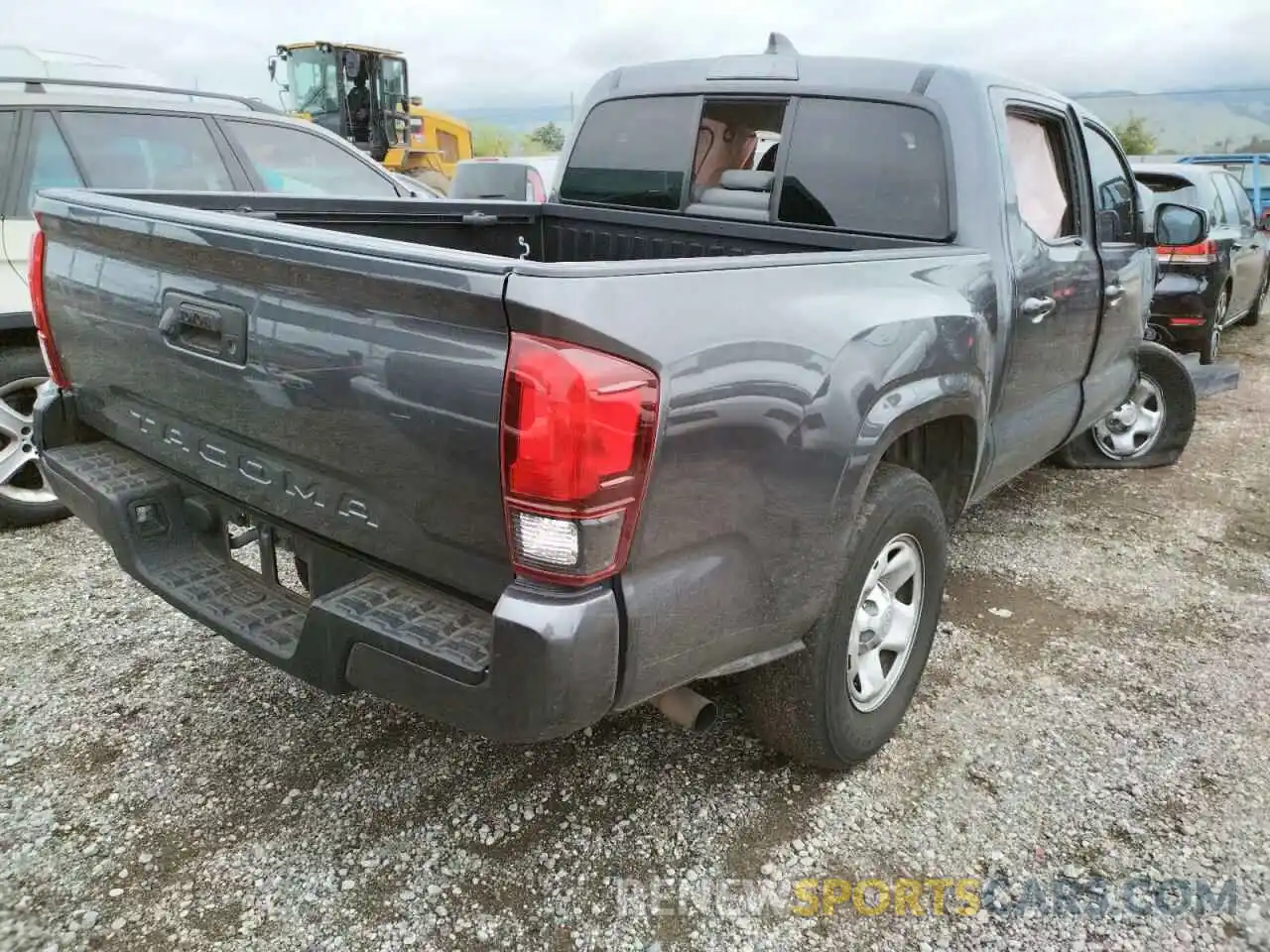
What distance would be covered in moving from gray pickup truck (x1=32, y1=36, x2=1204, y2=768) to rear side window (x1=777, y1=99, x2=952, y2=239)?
1 cm

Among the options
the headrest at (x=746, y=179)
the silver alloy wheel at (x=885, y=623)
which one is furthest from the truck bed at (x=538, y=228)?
the silver alloy wheel at (x=885, y=623)

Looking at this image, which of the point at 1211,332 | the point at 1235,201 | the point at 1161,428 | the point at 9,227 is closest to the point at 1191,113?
the point at 1235,201

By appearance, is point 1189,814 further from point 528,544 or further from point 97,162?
point 97,162

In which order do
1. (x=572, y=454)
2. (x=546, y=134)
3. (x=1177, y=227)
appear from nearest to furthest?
1. (x=572, y=454)
2. (x=1177, y=227)
3. (x=546, y=134)

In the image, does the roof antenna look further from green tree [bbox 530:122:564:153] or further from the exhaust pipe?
green tree [bbox 530:122:564:153]

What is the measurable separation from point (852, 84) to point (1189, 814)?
2.43 m

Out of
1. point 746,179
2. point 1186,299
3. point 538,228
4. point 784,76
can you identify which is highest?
point 784,76

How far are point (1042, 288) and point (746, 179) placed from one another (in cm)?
110

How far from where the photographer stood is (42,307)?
2748mm

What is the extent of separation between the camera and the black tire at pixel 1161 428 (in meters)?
5.31

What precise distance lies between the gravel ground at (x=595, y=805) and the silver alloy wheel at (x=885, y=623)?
0.26 m

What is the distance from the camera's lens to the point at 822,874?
7.77 ft

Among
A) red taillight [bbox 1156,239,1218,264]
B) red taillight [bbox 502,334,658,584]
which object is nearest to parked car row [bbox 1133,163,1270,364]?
red taillight [bbox 1156,239,1218,264]

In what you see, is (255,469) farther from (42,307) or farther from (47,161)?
(47,161)
